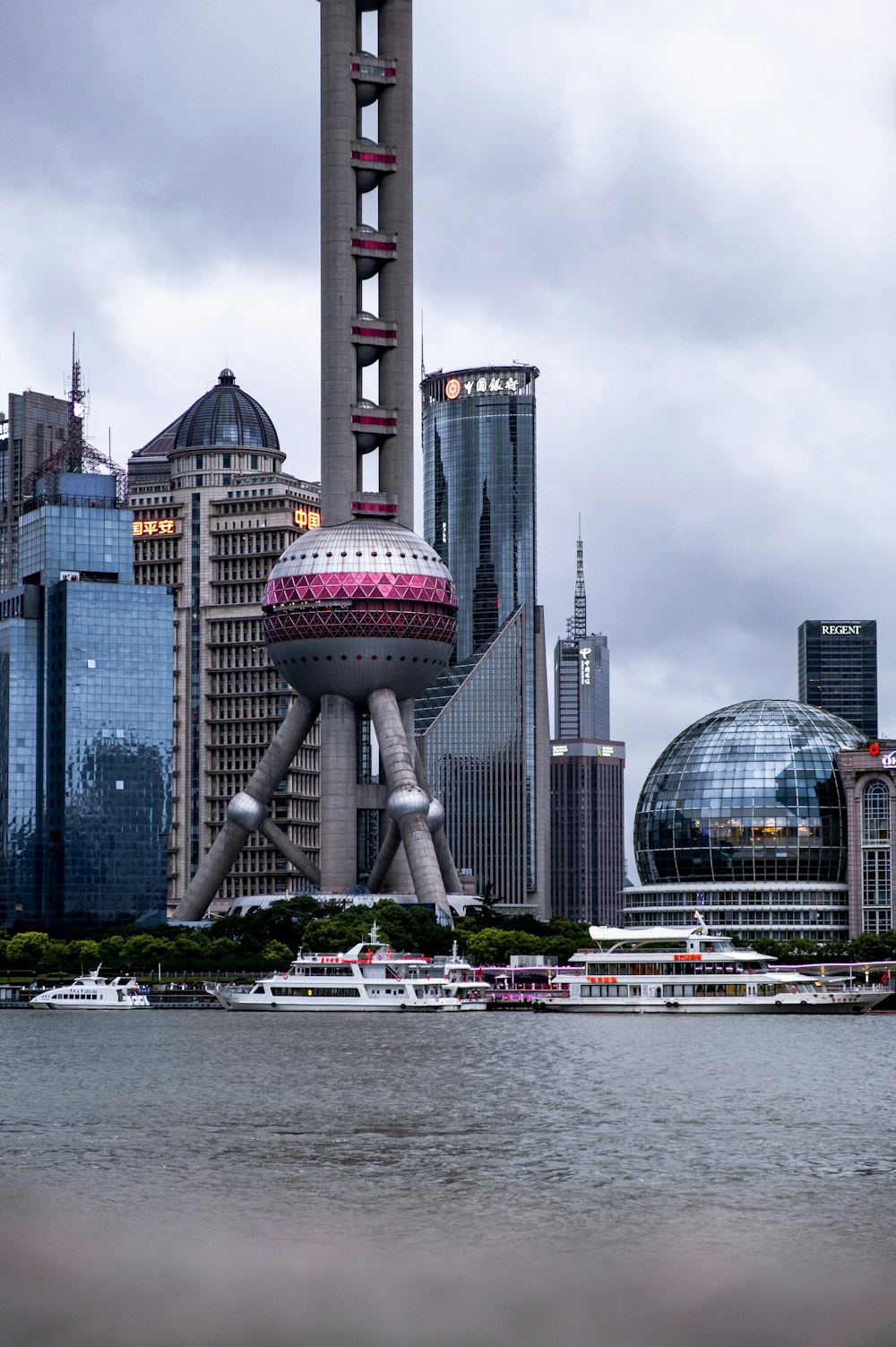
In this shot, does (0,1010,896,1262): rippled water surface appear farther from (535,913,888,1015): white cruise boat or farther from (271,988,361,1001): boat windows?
(271,988,361,1001): boat windows

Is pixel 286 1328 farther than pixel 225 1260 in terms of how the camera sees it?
No

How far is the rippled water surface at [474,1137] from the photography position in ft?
211

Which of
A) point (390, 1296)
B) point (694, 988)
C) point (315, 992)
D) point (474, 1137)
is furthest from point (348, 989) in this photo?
point (390, 1296)

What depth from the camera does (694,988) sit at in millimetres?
186750

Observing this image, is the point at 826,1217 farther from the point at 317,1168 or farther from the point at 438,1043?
the point at 438,1043

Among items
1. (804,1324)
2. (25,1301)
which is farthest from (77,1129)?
(804,1324)

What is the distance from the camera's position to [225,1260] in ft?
182

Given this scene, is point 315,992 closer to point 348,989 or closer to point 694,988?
point 348,989

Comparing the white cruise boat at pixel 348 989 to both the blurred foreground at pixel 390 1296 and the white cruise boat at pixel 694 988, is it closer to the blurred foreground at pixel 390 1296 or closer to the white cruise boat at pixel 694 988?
the white cruise boat at pixel 694 988

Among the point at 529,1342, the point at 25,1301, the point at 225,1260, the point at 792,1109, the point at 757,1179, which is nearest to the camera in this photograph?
the point at 529,1342

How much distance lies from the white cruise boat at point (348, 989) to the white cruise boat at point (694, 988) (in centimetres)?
991

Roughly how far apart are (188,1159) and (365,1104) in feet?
72.4

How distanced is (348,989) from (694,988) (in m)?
29.0

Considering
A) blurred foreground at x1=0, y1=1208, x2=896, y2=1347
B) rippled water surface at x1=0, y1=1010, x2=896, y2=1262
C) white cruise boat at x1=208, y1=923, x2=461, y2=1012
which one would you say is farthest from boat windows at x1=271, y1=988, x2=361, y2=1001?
blurred foreground at x1=0, y1=1208, x2=896, y2=1347
